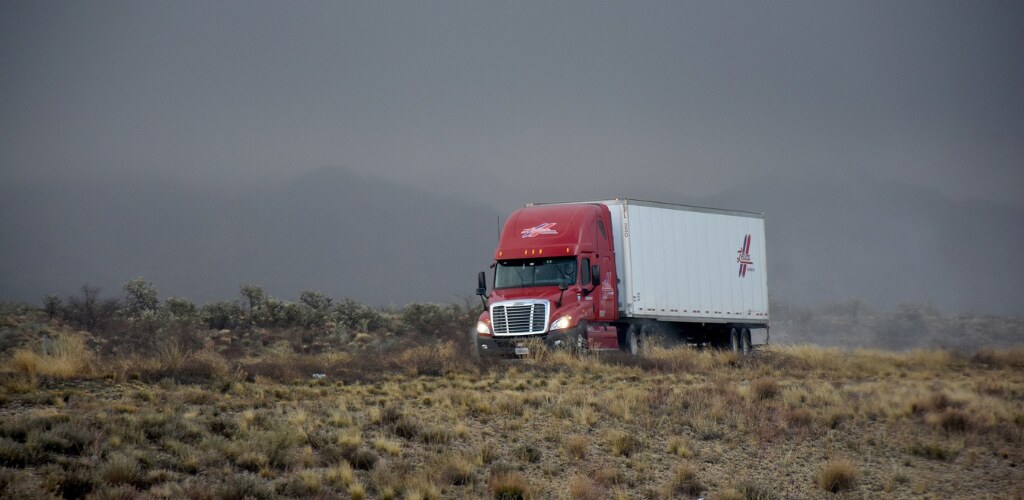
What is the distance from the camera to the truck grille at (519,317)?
2623 centimetres

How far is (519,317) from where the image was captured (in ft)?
86.8

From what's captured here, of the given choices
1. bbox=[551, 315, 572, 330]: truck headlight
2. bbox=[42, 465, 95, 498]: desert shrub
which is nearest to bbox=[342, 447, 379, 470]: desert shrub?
bbox=[42, 465, 95, 498]: desert shrub

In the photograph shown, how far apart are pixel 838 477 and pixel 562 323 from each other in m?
13.7

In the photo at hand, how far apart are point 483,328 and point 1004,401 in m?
12.5

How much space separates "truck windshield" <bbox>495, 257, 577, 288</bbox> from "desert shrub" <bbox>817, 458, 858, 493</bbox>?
1420 cm

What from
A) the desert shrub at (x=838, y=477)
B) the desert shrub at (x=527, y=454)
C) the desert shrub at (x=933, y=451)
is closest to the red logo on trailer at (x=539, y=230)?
the desert shrub at (x=933, y=451)

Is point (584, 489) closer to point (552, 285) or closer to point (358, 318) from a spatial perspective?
point (552, 285)

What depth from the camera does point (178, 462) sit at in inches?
440

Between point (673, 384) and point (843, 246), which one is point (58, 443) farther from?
point (843, 246)

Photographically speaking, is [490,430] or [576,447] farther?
[490,430]

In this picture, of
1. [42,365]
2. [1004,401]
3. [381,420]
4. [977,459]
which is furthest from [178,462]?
[1004,401]

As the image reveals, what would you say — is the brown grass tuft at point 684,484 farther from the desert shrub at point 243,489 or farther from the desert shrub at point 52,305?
the desert shrub at point 52,305

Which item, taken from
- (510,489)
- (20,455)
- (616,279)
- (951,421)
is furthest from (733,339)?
(20,455)

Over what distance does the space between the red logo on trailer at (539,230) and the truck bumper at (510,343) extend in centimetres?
285
